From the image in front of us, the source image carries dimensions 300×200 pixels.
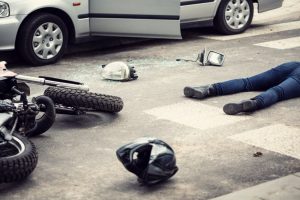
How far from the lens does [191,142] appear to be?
712cm

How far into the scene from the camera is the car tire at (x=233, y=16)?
1288 cm

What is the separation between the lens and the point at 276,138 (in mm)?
7207

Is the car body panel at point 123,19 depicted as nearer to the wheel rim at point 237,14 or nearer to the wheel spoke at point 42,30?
the wheel spoke at point 42,30

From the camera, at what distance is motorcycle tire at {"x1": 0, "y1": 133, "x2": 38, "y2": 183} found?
18.9 feet

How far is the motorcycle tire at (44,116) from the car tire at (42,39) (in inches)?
143

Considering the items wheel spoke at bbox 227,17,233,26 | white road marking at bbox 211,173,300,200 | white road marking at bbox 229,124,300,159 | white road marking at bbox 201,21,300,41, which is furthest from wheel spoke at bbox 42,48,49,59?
white road marking at bbox 211,173,300,200

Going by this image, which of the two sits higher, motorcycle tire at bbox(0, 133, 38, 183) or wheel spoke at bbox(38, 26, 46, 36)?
motorcycle tire at bbox(0, 133, 38, 183)

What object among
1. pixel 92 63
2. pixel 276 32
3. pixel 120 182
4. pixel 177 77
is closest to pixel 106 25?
pixel 92 63

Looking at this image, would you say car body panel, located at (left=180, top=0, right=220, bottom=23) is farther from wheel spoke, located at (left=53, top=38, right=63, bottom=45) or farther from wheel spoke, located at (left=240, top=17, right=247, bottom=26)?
wheel spoke, located at (left=53, top=38, right=63, bottom=45)

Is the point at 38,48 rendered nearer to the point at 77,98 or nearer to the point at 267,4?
the point at 77,98

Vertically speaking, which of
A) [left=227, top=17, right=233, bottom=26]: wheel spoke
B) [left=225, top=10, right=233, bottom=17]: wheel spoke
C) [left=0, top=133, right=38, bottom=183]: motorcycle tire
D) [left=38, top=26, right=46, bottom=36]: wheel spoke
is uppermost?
[left=0, top=133, right=38, bottom=183]: motorcycle tire

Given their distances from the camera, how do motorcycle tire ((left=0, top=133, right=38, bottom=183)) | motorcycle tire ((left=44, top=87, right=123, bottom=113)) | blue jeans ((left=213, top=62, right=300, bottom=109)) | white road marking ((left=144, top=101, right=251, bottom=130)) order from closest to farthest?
1. motorcycle tire ((left=0, top=133, right=38, bottom=183))
2. motorcycle tire ((left=44, top=87, right=123, bottom=113))
3. white road marking ((left=144, top=101, right=251, bottom=130))
4. blue jeans ((left=213, top=62, right=300, bottom=109))

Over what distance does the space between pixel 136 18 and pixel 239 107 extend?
3.69 metres

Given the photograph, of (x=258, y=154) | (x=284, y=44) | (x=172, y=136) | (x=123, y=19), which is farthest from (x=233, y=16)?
(x=258, y=154)
